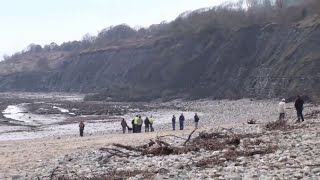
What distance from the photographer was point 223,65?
84.8m

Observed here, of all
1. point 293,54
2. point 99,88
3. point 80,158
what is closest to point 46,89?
point 99,88

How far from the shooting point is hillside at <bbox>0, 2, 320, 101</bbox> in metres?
65.8

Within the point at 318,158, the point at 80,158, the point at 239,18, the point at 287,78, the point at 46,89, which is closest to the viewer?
the point at 318,158

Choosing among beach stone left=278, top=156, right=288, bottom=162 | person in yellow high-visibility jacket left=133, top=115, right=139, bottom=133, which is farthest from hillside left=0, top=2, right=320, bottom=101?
beach stone left=278, top=156, right=288, bottom=162

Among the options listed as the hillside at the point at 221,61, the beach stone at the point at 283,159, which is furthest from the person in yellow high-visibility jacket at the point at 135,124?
the hillside at the point at 221,61

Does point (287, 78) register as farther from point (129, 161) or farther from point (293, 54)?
point (129, 161)

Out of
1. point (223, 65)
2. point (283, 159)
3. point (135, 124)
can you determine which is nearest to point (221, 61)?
point (223, 65)

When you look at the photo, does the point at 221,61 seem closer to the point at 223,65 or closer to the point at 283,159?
the point at 223,65

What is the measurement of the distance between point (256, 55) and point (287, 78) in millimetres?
17252

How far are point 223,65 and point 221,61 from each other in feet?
3.84

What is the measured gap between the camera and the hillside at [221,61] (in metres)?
65.8

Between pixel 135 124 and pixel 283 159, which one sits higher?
pixel 283 159

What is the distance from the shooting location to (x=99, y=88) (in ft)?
414

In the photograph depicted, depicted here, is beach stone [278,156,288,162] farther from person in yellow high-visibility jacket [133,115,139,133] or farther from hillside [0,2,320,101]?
hillside [0,2,320,101]
